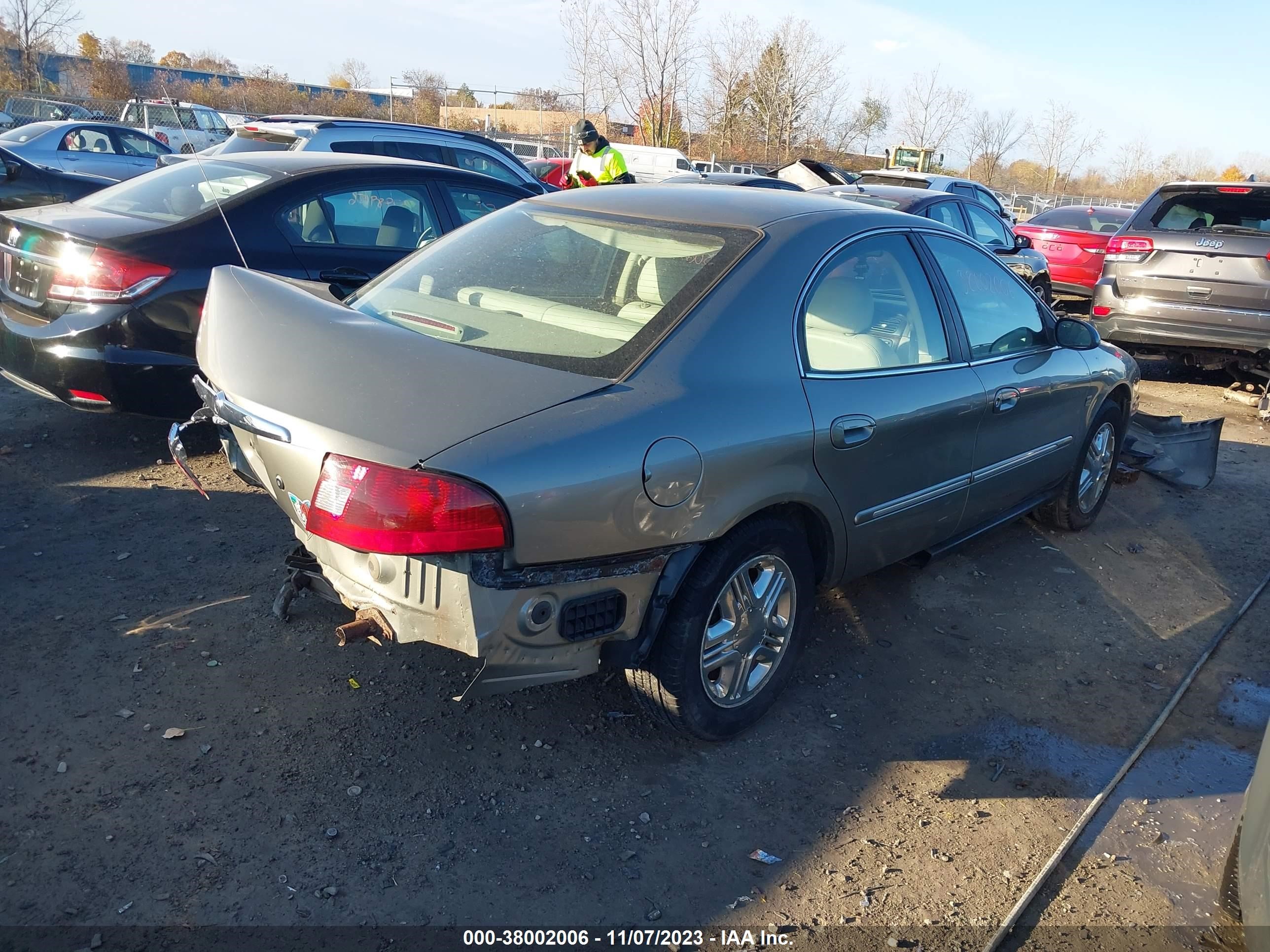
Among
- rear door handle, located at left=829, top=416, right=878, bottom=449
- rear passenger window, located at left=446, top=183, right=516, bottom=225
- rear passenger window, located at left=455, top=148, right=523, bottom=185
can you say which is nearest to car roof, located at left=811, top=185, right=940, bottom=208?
rear passenger window, located at left=455, top=148, right=523, bottom=185

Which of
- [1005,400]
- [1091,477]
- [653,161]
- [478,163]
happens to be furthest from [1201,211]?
[653,161]

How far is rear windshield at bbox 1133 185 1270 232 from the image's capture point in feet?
27.8

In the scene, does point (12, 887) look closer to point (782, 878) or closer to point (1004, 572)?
point (782, 878)

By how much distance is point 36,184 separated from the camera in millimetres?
10188

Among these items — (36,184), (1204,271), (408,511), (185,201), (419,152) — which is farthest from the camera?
(36,184)

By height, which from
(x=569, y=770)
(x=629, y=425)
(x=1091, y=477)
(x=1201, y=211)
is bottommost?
(x=569, y=770)

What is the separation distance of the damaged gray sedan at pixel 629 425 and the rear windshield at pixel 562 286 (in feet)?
0.04

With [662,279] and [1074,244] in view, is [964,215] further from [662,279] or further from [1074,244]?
[662,279]

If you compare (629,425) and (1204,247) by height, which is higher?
(1204,247)

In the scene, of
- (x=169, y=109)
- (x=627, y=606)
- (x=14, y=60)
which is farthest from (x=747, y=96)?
(x=627, y=606)

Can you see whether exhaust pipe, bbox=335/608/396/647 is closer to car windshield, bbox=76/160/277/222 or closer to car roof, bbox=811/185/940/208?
car windshield, bbox=76/160/277/222

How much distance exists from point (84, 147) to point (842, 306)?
16.3m

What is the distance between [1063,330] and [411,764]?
3.60 m

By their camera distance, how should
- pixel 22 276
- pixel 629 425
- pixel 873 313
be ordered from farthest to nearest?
pixel 22 276 → pixel 873 313 → pixel 629 425
